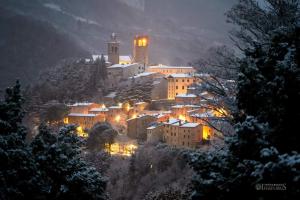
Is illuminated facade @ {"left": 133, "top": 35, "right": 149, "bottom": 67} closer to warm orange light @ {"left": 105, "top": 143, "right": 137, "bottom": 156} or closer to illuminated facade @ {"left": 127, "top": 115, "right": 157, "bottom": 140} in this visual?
illuminated facade @ {"left": 127, "top": 115, "right": 157, "bottom": 140}

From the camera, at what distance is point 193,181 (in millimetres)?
4574

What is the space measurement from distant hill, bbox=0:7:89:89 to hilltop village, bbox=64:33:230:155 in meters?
15.9

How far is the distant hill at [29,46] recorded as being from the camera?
5866 cm

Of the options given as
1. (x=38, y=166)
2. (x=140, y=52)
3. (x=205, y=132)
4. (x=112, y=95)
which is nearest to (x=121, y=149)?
(x=205, y=132)

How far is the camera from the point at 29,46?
67250mm

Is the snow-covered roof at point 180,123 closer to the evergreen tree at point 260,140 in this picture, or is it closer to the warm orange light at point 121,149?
the warm orange light at point 121,149

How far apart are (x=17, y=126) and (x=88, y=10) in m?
89.7

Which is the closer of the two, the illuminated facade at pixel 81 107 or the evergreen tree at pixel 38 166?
the evergreen tree at pixel 38 166

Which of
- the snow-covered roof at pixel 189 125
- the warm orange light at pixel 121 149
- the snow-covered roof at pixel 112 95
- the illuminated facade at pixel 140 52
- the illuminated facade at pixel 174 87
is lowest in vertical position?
the warm orange light at pixel 121 149

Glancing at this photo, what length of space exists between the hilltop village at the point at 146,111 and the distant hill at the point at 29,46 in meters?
15.9

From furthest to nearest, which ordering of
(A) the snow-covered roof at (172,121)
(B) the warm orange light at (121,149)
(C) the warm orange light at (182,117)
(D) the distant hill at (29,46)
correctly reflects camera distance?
1. (D) the distant hill at (29,46)
2. (C) the warm orange light at (182,117)
3. (A) the snow-covered roof at (172,121)
4. (B) the warm orange light at (121,149)

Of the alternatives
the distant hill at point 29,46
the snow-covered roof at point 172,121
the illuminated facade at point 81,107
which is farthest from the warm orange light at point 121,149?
the distant hill at point 29,46

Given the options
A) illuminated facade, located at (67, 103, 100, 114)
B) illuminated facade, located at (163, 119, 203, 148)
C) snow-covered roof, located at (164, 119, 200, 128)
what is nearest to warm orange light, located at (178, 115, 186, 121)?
snow-covered roof, located at (164, 119, 200, 128)

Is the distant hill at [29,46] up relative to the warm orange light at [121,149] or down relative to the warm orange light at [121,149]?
up
